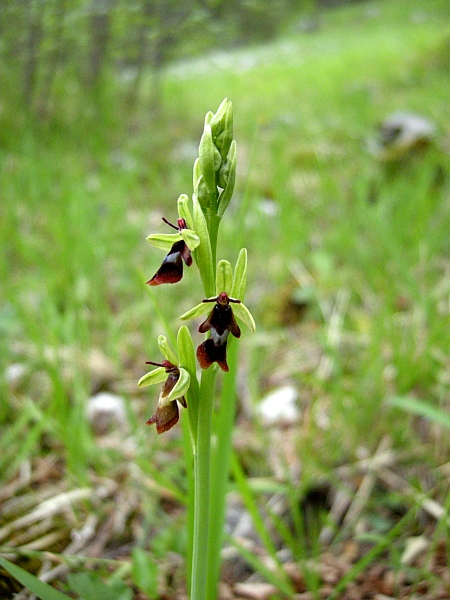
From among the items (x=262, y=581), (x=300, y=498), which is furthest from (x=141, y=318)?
(x=262, y=581)

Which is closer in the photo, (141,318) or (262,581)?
(262,581)

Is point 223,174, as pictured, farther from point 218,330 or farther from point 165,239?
point 218,330

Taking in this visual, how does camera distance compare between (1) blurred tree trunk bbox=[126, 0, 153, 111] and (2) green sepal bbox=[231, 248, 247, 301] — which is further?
(1) blurred tree trunk bbox=[126, 0, 153, 111]

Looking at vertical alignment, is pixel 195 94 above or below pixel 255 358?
above

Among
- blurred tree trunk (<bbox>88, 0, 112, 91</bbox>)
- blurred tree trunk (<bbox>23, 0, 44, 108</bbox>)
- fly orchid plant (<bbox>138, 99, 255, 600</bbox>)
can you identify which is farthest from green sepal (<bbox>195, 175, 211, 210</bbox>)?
blurred tree trunk (<bbox>88, 0, 112, 91</bbox>)

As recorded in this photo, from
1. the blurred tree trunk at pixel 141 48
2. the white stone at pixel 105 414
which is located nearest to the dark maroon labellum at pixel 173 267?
the white stone at pixel 105 414

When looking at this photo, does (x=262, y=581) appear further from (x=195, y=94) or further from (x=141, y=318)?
(x=195, y=94)

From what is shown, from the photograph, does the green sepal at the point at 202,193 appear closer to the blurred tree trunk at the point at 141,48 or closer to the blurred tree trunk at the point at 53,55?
the blurred tree trunk at the point at 53,55

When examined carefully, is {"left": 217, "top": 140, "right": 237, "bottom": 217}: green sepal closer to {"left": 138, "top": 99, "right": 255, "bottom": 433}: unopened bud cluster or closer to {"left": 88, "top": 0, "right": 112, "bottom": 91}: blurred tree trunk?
{"left": 138, "top": 99, "right": 255, "bottom": 433}: unopened bud cluster
